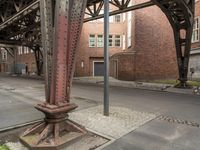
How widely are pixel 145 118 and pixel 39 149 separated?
2.92 metres

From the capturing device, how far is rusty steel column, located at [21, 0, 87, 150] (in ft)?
11.1

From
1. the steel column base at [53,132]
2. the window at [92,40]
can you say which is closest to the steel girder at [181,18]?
the steel column base at [53,132]

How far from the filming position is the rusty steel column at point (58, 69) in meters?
3.38

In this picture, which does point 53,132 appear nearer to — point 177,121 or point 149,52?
point 177,121

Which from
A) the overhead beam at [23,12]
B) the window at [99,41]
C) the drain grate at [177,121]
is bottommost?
the drain grate at [177,121]

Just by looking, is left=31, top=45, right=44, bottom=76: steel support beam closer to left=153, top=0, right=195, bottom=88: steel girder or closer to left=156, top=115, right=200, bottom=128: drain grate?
left=153, top=0, right=195, bottom=88: steel girder

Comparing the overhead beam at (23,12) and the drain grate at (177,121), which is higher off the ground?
the overhead beam at (23,12)

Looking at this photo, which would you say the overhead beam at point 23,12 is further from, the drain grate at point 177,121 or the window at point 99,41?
the window at point 99,41

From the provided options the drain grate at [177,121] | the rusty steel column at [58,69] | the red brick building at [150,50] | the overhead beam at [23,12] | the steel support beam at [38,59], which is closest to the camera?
the rusty steel column at [58,69]

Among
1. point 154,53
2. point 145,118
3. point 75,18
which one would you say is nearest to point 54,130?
point 75,18

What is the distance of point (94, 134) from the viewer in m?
4.00

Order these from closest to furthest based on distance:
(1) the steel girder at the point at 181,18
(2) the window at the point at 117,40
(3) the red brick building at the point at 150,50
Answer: (1) the steel girder at the point at 181,18 → (3) the red brick building at the point at 150,50 → (2) the window at the point at 117,40

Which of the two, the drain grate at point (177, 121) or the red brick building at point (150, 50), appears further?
the red brick building at point (150, 50)

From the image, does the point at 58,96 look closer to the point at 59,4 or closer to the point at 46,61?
the point at 46,61
